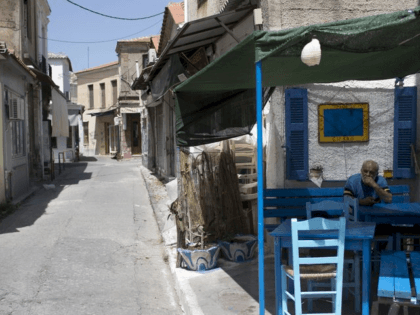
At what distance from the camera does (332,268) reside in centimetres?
425

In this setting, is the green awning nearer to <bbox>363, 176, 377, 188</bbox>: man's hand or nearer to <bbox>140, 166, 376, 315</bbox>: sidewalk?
<bbox>363, 176, 377, 188</bbox>: man's hand

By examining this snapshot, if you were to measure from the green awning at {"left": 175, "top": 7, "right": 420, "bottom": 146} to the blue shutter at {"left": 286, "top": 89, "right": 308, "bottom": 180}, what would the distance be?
1.82 feet

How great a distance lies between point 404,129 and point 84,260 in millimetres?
5129

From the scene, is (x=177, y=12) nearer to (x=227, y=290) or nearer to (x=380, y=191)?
(x=380, y=191)

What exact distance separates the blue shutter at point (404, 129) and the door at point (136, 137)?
2971cm

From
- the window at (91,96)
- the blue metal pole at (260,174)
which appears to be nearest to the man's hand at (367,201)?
the blue metal pole at (260,174)

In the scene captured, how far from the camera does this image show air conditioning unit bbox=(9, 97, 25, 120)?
13.5 meters

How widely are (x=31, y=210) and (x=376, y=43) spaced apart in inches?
398

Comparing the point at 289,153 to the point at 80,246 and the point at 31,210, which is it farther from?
the point at 31,210

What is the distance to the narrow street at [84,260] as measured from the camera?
18.6 ft

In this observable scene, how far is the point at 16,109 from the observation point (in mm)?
14109

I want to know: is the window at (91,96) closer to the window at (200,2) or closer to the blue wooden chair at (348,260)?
the window at (200,2)

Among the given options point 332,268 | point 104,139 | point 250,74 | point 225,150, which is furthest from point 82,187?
point 104,139

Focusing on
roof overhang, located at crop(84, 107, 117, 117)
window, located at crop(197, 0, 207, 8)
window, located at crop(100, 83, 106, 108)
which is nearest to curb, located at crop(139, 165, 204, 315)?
window, located at crop(197, 0, 207, 8)
